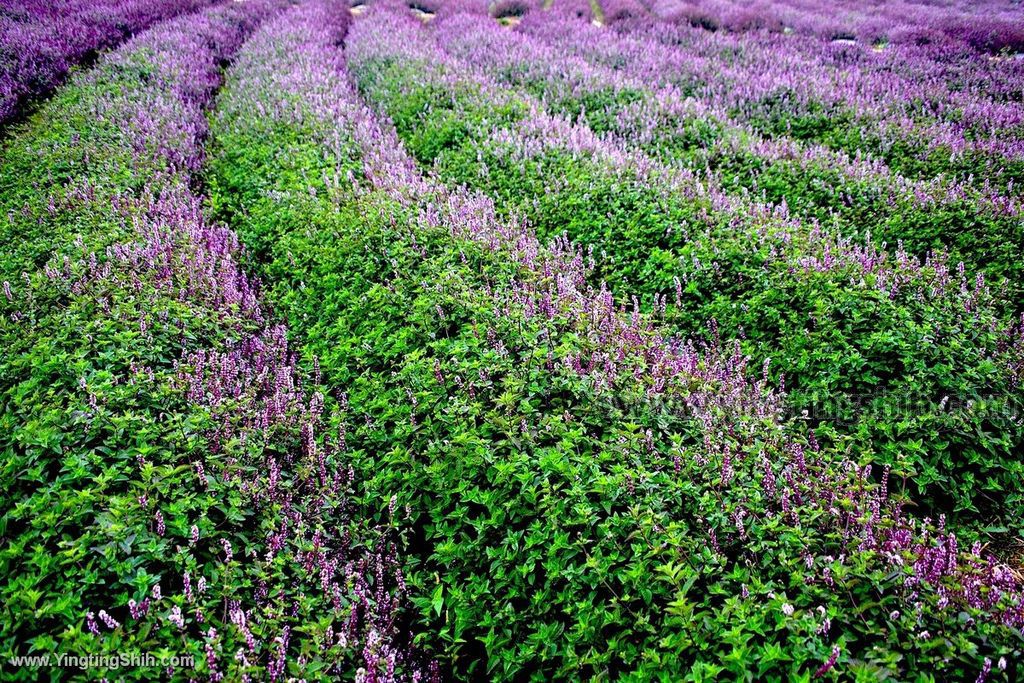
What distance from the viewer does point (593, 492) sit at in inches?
129

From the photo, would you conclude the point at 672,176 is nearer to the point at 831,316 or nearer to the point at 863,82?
the point at 831,316

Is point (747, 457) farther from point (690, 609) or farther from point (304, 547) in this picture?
point (304, 547)

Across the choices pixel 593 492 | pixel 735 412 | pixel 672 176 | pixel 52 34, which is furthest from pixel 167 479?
pixel 52 34

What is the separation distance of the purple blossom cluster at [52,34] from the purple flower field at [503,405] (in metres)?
2.44

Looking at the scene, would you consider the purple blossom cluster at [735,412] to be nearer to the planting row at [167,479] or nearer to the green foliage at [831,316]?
the green foliage at [831,316]

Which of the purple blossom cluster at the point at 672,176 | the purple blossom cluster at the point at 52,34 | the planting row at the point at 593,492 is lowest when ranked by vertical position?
the planting row at the point at 593,492

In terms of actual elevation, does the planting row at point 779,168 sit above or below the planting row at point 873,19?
below

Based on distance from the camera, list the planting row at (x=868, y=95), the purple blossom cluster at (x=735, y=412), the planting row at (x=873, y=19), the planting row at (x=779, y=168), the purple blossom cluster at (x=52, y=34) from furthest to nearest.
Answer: the planting row at (x=873, y=19)
the purple blossom cluster at (x=52, y=34)
the planting row at (x=868, y=95)
the planting row at (x=779, y=168)
the purple blossom cluster at (x=735, y=412)

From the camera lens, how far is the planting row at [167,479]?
2.60m

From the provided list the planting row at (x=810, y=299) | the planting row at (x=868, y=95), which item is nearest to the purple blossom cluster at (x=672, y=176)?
the planting row at (x=810, y=299)

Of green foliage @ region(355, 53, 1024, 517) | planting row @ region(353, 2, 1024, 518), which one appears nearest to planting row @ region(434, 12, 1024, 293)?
green foliage @ region(355, 53, 1024, 517)

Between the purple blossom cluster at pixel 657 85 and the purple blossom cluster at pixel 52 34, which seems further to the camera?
the purple blossom cluster at pixel 52 34

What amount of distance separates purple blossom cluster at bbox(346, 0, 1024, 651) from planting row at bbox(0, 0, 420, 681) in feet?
6.02

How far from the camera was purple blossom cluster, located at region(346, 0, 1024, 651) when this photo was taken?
267 cm
